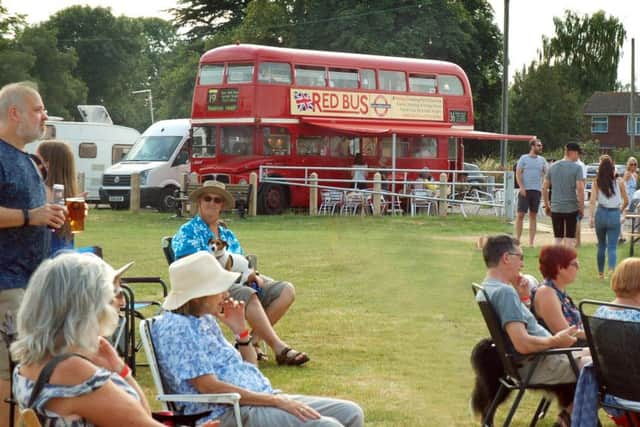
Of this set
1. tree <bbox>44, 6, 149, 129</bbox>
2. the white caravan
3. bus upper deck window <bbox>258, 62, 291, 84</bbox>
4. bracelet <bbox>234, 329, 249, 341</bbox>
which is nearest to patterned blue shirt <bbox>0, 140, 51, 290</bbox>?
bracelet <bbox>234, 329, 249, 341</bbox>

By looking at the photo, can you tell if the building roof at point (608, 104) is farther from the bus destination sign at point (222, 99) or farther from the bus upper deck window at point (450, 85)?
the bus destination sign at point (222, 99)

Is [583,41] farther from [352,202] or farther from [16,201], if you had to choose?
[16,201]

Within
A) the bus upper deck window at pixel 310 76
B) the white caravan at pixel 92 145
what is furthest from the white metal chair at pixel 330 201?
the white caravan at pixel 92 145

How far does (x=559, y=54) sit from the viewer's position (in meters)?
82.5

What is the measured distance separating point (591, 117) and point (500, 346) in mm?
85954

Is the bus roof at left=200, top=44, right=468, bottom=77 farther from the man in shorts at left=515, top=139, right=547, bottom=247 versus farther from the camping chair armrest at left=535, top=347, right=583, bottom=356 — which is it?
the camping chair armrest at left=535, top=347, right=583, bottom=356

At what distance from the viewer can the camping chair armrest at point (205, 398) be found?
4672mm

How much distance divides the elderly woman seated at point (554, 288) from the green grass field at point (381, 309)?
71 centimetres

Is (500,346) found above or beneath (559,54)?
beneath

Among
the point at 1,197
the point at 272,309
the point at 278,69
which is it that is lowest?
the point at 272,309

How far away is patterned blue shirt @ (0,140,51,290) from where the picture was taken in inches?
204

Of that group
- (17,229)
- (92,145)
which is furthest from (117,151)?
(17,229)

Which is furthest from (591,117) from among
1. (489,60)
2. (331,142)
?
(331,142)

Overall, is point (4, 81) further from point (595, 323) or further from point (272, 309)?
point (595, 323)
